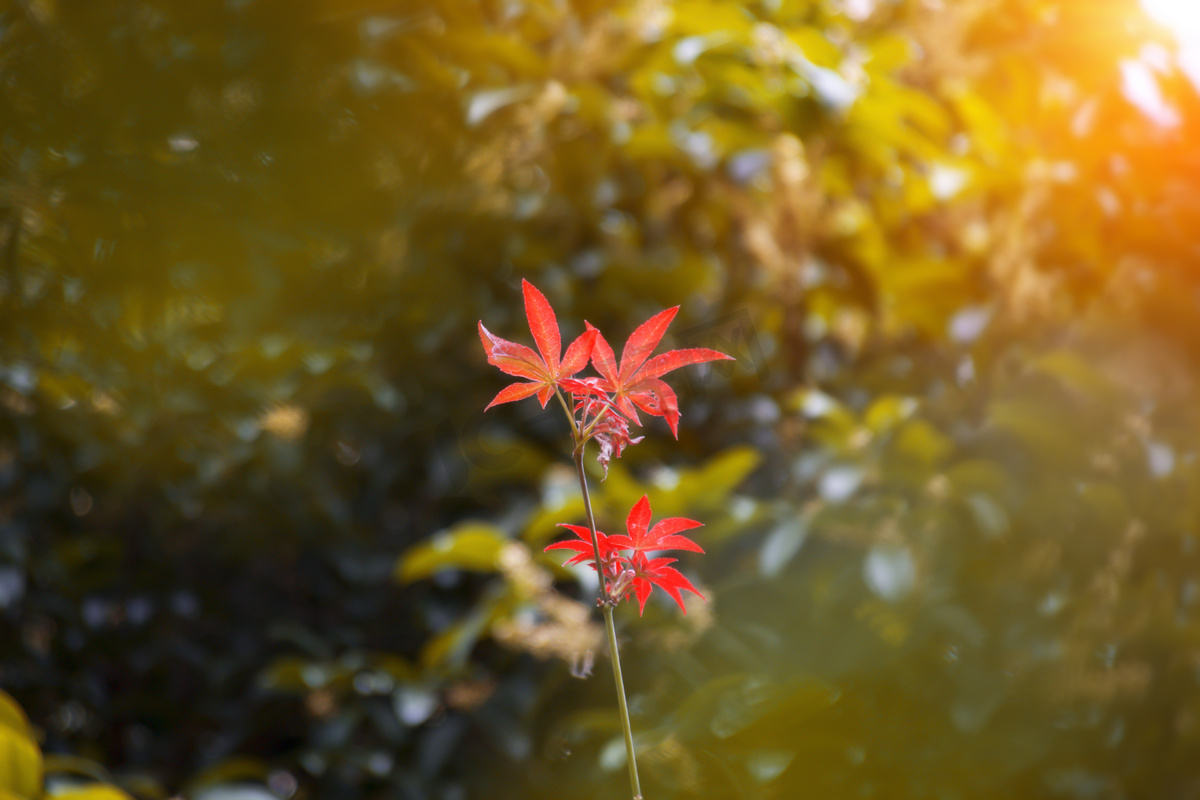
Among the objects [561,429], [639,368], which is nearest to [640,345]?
[639,368]

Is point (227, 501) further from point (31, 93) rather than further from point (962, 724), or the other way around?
point (962, 724)

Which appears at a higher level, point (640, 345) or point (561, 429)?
point (640, 345)

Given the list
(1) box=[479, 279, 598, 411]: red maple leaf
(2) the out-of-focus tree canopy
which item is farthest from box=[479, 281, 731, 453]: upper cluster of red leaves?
(2) the out-of-focus tree canopy

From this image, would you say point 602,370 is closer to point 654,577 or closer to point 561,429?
point 654,577

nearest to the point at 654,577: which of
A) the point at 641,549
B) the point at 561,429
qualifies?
the point at 641,549

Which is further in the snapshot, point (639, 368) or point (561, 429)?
point (561, 429)

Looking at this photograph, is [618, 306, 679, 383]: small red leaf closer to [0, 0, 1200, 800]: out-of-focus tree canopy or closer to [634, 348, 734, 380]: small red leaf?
[634, 348, 734, 380]: small red leaf
